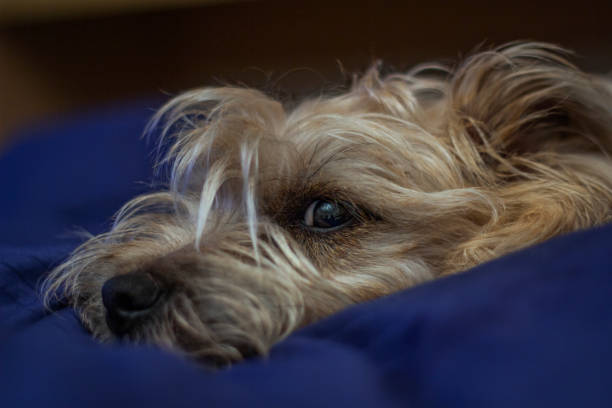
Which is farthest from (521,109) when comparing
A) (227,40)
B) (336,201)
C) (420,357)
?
(227,40)

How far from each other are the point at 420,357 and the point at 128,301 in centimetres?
61

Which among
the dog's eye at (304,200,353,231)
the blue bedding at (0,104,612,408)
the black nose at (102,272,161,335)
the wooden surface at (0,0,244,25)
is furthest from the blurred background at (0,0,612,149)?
the blue bedding at (0,104,612,408)

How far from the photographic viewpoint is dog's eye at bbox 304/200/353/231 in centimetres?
135

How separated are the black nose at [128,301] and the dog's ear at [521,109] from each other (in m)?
0.88

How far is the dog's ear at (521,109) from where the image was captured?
148 cm

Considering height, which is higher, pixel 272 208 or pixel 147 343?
pixel 272 208

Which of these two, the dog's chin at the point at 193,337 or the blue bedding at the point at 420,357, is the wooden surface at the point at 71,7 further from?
the blue bedding at the point at 420,357

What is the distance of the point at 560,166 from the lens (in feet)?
4.88

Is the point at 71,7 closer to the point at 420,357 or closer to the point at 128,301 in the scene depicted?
the point at 128,301

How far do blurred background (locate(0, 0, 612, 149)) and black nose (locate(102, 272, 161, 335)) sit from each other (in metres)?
1.28

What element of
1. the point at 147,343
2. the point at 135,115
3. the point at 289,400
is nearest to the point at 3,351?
the point at 147,343

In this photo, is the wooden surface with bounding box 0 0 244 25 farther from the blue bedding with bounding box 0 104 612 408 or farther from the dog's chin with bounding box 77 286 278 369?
the blue bedding with bounding box 0 104 612 408

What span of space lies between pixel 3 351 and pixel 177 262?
45 centimetres

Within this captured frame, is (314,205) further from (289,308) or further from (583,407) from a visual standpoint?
(583,407)
